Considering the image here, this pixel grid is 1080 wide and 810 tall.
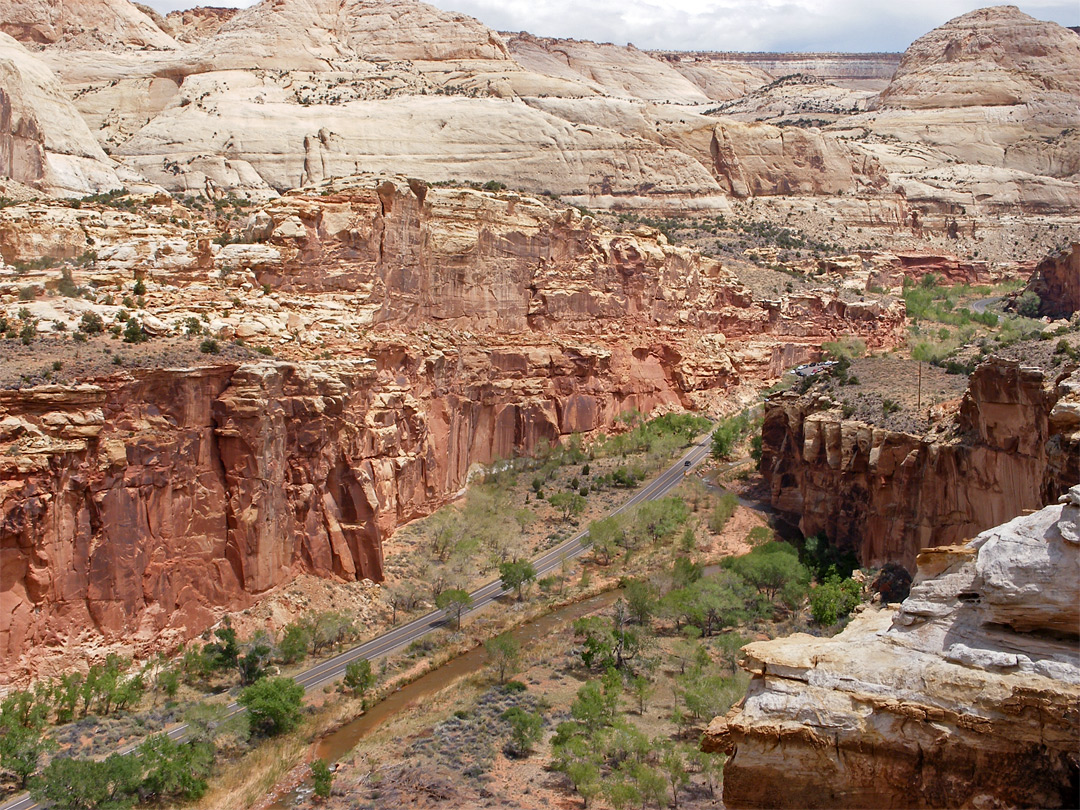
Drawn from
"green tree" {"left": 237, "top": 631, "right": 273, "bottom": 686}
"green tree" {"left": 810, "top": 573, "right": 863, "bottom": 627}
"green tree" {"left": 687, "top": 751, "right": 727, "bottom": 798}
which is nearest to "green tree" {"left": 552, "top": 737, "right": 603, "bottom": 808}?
"green tree" {"left": 687, "top": 751, "right": 727, "bottom": 798}

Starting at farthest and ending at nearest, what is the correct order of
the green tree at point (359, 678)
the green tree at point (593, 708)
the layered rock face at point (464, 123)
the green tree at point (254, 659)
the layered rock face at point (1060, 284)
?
the layered rock face at point (464, 123) → the layered rock face at point (1060, 284) → the green tree at point (359, 678) → the green tree at point (254, 659) → the green tree at point (593, 708)

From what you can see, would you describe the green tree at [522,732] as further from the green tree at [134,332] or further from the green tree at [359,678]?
the green tree at [134,332]

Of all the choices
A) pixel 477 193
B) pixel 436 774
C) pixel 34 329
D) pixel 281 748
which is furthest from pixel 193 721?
pixel 477 193

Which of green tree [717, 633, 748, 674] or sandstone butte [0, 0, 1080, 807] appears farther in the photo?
green tree [717, 633, 748, 674]

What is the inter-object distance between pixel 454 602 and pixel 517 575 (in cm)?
402

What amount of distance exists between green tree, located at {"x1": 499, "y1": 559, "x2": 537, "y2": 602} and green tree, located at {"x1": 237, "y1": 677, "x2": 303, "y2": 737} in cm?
1458

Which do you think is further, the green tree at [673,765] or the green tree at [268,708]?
the green tree at [268,708]

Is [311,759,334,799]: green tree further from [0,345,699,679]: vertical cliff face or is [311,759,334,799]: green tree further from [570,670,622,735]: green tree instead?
[0,345,699,679]: vertical cliff face

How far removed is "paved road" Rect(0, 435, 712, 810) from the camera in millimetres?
34000

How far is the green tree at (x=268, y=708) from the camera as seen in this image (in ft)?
114

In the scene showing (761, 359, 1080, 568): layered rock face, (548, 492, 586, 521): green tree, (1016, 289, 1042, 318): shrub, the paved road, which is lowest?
the paved road

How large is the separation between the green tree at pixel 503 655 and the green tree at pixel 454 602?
134 inches

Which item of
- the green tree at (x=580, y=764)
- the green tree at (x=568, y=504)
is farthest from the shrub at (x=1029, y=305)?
the green tree at (x=580, y=764)

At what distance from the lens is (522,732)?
111ft
